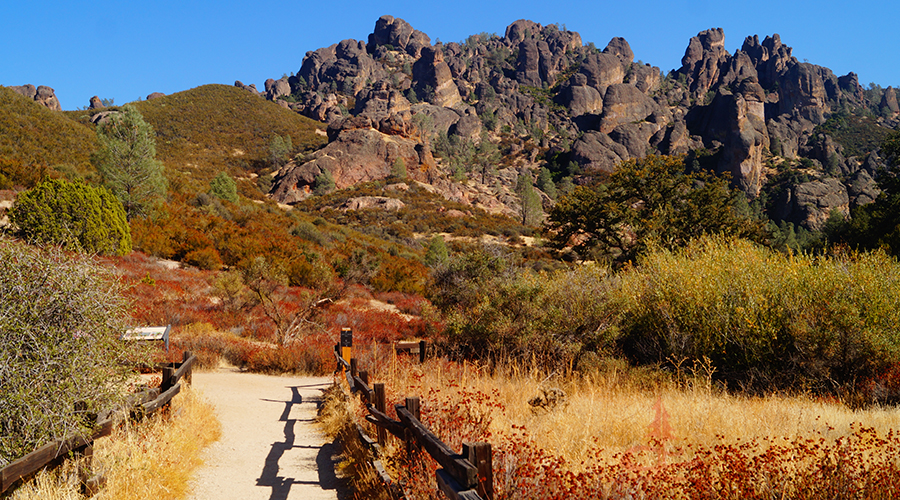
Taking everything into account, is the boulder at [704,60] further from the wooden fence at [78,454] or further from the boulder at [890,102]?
the wooden fence at [78,454]

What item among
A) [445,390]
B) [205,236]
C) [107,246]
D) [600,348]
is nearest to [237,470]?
[445,390]

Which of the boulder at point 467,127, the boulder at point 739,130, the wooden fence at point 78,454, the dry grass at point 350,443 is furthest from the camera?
the boulder at point 467,127

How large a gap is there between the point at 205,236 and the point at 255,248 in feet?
8.64

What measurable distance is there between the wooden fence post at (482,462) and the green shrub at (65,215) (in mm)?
16673

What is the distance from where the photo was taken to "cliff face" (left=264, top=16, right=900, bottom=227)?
90500mm

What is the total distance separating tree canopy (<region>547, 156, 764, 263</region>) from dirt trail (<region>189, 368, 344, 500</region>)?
15447 millimetres

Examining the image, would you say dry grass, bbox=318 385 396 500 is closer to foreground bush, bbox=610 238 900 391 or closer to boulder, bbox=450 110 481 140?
foreground bush, bbox=610 238 900 391

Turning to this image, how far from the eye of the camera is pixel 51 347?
11.9ft

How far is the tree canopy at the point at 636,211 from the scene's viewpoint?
72.1 feet

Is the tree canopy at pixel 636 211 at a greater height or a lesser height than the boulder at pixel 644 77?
lesser

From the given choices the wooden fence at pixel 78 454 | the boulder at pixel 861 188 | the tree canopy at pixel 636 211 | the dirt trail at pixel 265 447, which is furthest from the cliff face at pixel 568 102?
the wooden fence at pixel 78 454

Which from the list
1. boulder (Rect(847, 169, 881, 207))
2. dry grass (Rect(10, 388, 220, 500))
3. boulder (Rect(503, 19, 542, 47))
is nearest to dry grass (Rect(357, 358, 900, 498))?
dry grass (Rect(10, 388, 220, 500))

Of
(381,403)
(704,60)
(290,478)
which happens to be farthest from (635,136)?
(290,478)

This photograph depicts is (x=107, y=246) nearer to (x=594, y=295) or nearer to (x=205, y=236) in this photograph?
(x=205, y=236)
